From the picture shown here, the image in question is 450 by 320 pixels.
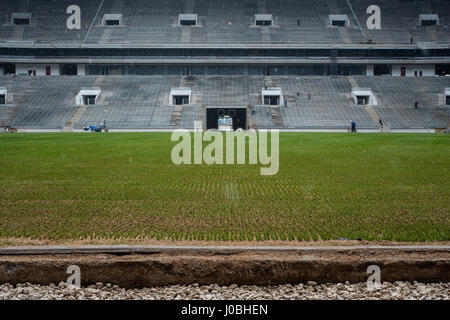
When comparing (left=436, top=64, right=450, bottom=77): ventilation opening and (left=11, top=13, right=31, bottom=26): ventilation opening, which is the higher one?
(left=11, top=13, right=31, bottom=26): ventilation opening

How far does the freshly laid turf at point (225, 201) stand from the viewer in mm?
6484

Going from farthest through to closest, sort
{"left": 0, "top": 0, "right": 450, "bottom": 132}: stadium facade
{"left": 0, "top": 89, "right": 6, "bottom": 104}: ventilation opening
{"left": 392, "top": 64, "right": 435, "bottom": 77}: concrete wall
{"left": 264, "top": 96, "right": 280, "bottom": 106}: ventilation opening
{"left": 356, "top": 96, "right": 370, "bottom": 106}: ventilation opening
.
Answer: {"left": 392, "top": 64, "right": 435, "bottom": 77}: concrete wall → {"left": 264, "top": 96, "right": 280, "bottom": 106}: ventilation opening → {"left": 356, "top": 96, "right": 370, "bottom": 106}: ventilation opening → {"left": 0, "top": 89, "right": 6, "bottom": 104}: ventilation opening → {"left": 0, "top": 0, "right": 450, "bottom": 132}: stadium facade

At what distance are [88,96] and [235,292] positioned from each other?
167 feet

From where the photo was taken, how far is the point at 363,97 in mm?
52188

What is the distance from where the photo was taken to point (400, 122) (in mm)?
45531

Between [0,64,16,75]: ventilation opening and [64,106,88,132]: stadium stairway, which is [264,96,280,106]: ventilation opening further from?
[0,64,16,75]: ventilation opening

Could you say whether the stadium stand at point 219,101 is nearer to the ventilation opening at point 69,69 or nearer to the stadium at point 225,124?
the stadium at point 225,124

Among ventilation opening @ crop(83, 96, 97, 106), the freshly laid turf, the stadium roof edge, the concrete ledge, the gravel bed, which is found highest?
the stadium roof edge

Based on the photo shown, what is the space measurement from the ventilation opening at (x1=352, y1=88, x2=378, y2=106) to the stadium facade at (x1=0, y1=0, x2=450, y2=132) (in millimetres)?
138

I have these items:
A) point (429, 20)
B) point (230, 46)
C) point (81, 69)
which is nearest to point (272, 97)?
point (230, 46)

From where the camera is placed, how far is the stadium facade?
156 ft

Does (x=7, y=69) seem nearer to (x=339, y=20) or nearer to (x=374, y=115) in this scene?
(x=339, y=20)

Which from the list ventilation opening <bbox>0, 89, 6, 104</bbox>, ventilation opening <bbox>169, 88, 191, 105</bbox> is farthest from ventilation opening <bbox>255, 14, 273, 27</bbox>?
ventilation opening <bbox>0, 89, 6, 104</bbox>
